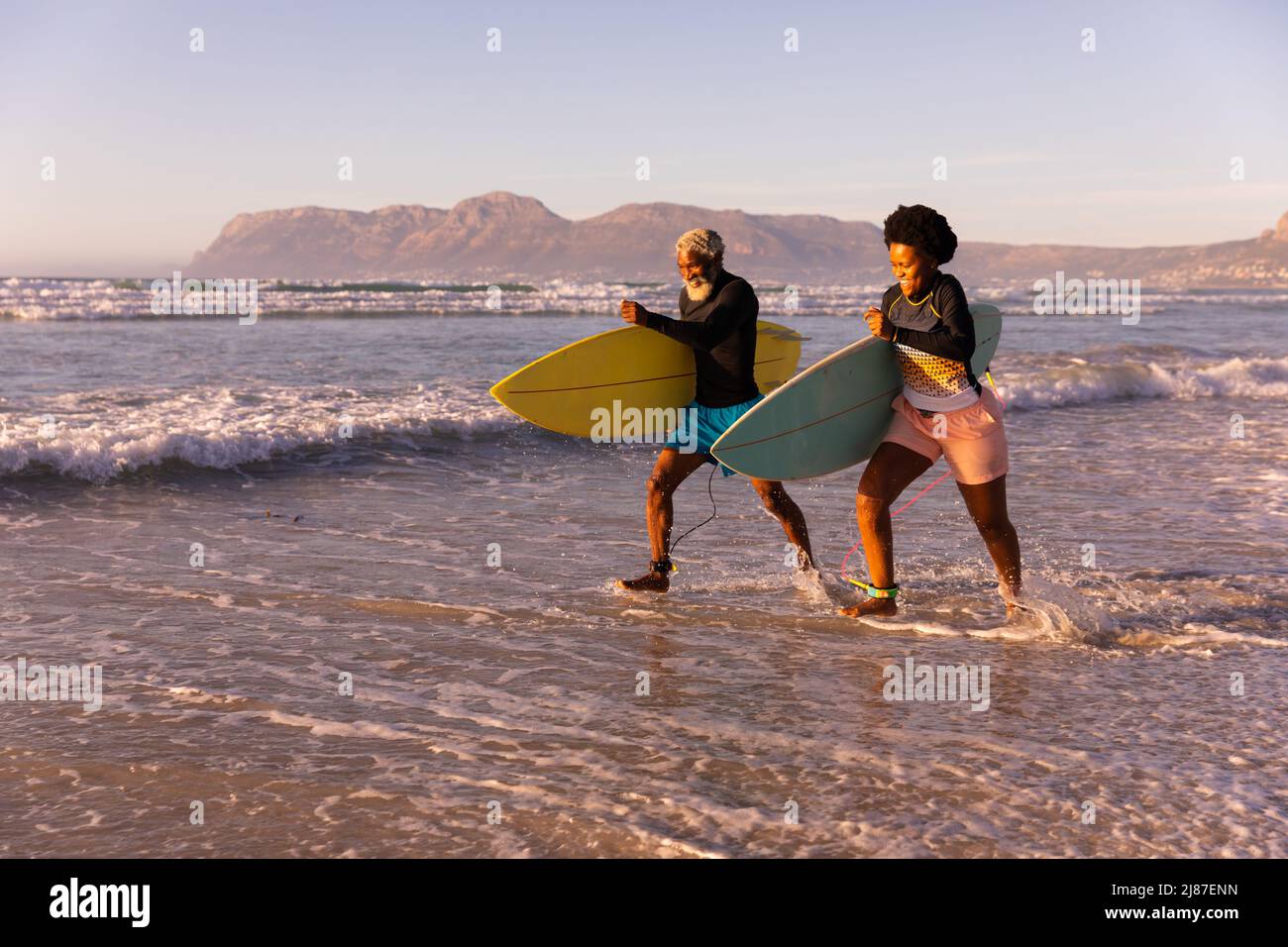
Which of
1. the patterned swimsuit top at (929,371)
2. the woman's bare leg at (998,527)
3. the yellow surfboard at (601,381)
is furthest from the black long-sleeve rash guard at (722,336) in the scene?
the woman's bare leg at (998,527)

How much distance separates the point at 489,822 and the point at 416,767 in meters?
0.49

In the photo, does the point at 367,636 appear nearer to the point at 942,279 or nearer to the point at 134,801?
the point at 134,801

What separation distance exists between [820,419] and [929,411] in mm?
724

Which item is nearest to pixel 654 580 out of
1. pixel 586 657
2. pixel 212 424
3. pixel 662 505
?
pixel 662 505

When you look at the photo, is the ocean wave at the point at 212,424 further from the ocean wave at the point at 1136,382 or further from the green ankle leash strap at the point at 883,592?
the ocean wave at the point at 1136,382

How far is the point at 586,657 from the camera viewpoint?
4848mm

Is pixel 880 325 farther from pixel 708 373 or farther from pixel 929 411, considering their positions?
pixel 708 373

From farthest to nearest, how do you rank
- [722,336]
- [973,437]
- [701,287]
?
[701,287] < [722,336] < [973,437]

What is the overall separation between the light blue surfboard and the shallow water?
0.74 meters

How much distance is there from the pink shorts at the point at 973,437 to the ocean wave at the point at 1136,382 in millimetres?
10062

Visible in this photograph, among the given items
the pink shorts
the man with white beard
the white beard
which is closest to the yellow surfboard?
the man with white beard
